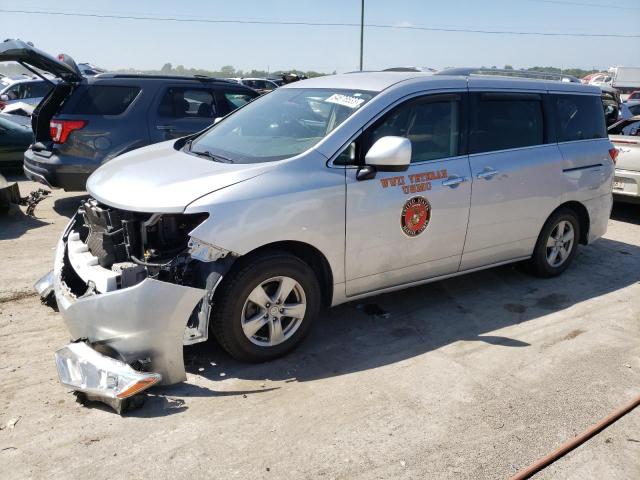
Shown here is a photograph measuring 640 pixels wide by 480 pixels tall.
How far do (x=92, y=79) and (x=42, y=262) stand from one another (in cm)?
285

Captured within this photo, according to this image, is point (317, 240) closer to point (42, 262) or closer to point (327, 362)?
point (327, 362)

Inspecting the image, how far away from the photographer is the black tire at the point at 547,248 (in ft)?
17.3

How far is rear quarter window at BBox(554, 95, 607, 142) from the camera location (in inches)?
208

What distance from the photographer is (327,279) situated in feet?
12.8

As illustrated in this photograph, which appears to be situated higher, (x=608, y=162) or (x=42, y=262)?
(x=608, y=162)

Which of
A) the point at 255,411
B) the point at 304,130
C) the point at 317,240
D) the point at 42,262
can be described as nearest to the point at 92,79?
the point at 42,262

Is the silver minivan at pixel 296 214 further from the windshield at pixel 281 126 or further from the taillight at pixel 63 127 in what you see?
the taillight at pixel 63 127

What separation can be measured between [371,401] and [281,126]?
214cm

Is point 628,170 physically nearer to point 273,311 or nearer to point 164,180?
A: point 273,311

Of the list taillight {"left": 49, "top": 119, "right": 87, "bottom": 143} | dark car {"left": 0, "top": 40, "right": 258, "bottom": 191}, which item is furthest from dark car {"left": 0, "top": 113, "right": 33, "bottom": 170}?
taillight {"left": 49, "top": 119, "right": 87, "bottom": 143}

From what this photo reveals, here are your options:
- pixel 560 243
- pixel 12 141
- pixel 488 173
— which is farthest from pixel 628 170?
pixel 12 141

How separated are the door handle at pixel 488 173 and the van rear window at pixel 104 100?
4.83 m

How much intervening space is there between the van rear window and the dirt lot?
2.92m

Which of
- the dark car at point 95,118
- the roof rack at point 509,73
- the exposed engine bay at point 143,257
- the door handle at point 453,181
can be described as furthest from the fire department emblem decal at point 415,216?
the dark car at point 95,118
